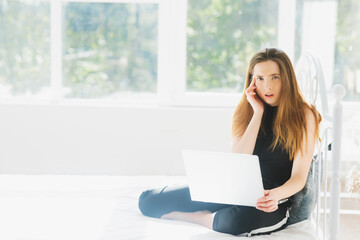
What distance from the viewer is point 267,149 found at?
1.68 metres

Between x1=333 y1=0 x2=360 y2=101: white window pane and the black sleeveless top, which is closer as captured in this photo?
the black sleeveless top

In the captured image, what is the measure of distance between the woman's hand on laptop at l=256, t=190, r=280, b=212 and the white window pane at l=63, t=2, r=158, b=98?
204cm

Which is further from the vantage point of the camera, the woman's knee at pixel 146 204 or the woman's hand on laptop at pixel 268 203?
the woman's knee at pixel 146 204

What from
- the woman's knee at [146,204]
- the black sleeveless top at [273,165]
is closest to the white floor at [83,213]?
the woman's knee at [146,204]

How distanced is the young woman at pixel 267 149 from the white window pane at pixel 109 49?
1623mm

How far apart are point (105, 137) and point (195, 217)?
5.80 ft

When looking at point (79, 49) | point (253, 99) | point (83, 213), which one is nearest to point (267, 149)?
point (253, 99)

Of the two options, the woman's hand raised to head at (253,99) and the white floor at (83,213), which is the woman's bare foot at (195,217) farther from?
the woman's hand raised to head at (253,99)

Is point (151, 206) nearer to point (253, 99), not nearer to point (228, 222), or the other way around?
point (228, 222)

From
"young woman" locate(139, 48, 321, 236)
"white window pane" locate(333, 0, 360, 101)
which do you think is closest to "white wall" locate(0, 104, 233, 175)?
"white window pane" locate(333, 0, 360, 101)

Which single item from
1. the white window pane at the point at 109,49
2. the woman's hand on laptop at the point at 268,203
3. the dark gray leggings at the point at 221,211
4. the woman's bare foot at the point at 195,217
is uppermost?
the white window pane at the point at 109,49

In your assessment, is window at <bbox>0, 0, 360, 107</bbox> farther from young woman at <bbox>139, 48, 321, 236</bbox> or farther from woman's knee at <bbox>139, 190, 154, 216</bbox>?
woman's knee at <bbox>139, 190, 154, 216</bbox>

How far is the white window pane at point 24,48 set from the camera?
3.32 m

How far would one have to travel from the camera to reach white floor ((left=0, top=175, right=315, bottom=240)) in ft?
4.74
